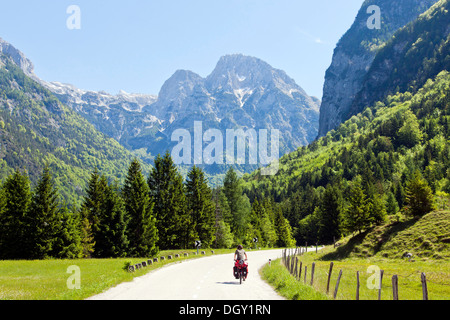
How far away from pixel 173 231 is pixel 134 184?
14596 millimetres

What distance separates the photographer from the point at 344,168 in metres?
184

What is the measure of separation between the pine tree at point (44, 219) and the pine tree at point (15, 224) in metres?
0.95

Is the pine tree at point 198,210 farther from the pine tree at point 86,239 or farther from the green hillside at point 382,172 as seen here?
the green hillside at point 382,172

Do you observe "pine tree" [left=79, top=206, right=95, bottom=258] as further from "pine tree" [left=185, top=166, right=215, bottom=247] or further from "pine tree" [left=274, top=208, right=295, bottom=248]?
"pine tree" [left=274, top=208, right=295, bottom=248]

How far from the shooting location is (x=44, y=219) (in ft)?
158

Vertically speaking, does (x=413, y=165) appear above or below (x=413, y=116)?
below

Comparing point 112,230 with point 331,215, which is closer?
point 112,230

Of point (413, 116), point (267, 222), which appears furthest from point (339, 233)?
point (413, 116)

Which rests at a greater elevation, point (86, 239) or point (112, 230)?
point (112, 230)

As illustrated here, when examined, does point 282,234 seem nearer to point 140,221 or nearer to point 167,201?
point 167,201

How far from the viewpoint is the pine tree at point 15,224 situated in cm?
4788

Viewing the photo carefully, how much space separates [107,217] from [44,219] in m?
8.35

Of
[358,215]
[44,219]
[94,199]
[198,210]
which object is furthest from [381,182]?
Answer: [44,219]
